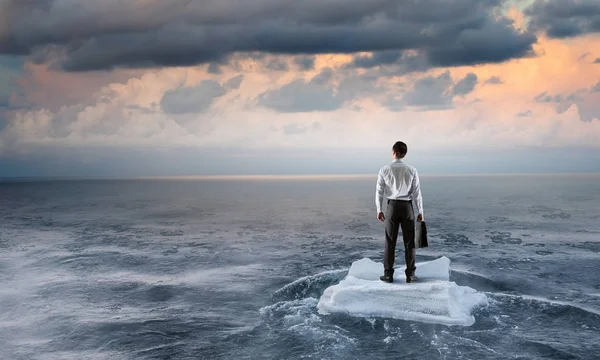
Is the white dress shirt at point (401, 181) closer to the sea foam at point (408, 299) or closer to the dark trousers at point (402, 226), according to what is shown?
the dark trousers at point (402, 226)

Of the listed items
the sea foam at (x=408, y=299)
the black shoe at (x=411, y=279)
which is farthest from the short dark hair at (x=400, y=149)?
the sea foam at (x=408, y=299)

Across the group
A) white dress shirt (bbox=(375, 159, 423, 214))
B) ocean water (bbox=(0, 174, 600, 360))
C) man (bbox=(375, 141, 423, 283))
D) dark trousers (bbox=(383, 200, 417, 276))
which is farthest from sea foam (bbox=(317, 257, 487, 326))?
white dress shirt (bbox=(375, 159, 423, 214))

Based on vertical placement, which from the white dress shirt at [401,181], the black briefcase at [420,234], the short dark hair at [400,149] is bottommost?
the black briefcase at [420,234]

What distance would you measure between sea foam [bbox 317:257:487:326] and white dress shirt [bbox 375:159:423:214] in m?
1.94

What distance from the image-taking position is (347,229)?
31828 mm

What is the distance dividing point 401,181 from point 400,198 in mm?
415

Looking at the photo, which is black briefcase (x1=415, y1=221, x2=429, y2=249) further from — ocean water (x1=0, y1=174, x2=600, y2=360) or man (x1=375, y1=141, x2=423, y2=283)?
ocean water (x1=0, y1=174, x2=600, y2=360)

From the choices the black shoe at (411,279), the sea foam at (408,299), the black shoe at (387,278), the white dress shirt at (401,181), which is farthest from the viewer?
the black shoe at (387,278)

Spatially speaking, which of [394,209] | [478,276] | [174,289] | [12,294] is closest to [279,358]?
[394,209]

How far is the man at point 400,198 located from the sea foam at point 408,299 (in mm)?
462

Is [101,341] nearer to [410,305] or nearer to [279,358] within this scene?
[279,358]

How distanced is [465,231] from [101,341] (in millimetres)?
24148

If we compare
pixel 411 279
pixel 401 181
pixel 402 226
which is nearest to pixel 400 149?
pixel 401 181

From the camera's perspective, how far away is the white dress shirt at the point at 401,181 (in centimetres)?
1055
